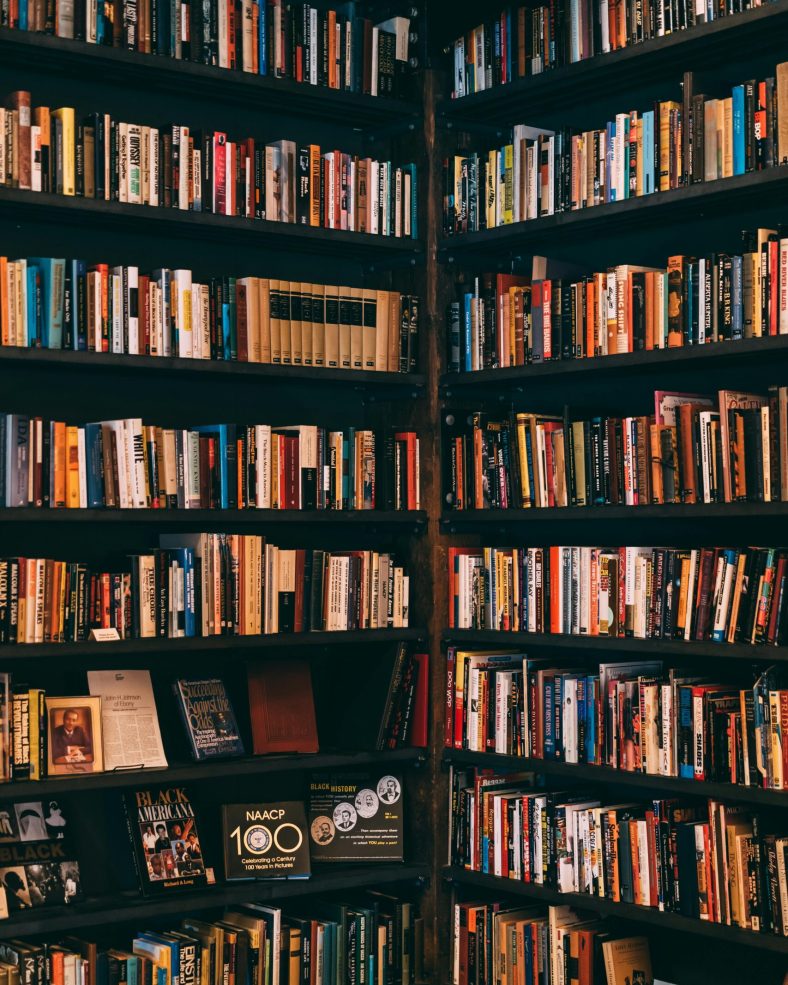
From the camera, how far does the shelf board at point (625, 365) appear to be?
11.4 feet

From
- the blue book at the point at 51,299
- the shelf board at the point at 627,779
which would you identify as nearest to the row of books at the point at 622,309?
the shelf board at the point at 627,779

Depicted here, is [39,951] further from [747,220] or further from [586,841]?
[747,220]

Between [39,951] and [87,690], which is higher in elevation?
[87,690]

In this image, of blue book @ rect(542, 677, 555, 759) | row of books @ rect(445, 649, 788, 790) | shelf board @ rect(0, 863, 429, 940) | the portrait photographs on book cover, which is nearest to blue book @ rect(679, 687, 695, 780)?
row of books @ rect(445, 649, 788, 790)

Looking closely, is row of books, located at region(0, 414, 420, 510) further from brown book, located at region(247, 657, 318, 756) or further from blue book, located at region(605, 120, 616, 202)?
blue book, located at region(605, 120, 616, 202)

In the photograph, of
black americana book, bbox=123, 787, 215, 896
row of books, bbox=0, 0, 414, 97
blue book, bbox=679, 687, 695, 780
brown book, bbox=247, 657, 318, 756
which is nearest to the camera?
blue book, bbox=679, 687, 695, 780

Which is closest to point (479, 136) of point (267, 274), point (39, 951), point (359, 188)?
point (359, 188)

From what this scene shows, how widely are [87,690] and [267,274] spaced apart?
1326 mm

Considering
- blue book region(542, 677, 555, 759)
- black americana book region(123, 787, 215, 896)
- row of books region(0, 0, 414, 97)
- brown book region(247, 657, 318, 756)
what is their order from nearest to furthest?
1. row of books region(0, 0, 414, 97)
2. black americana book region(123, 787, 215, 896)
3. blue book region(542, 677, 555, 759)
4. brown book region(247, 657, 318, 756)

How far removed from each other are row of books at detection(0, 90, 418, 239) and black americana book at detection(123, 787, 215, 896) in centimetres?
154

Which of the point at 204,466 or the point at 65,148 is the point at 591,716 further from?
the point at 65,148

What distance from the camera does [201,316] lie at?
3902 mm

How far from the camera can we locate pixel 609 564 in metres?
3.78

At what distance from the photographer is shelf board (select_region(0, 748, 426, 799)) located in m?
3.59
